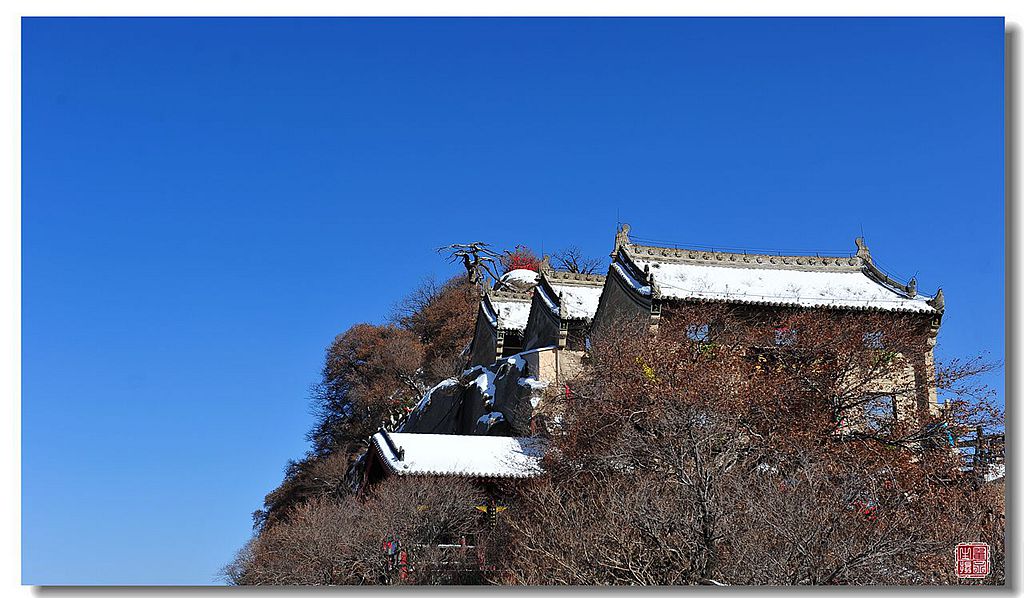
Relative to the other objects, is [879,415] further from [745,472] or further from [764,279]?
[764,279]

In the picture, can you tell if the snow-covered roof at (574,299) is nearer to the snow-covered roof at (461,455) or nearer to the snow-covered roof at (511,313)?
the snow-covered roof at (511,313)

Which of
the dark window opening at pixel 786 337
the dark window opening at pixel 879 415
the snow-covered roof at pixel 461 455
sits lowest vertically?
the snow-covered roof at pixel 461 455

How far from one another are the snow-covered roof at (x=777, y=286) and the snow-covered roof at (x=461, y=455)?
758 centimetres

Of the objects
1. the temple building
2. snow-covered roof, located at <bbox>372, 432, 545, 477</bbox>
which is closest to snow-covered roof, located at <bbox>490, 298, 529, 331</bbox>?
the temple building

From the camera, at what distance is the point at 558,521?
52.5 ft

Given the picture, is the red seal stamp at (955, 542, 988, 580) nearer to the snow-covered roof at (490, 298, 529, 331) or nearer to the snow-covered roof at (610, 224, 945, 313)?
the snow-covered roof at (610, 224, 945, 313)

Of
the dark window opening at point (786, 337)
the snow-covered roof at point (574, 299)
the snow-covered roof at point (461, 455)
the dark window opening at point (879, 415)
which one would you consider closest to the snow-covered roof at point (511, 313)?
the snow-covered roof at point (574, 299)

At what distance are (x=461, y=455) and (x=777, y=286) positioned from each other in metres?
13.9

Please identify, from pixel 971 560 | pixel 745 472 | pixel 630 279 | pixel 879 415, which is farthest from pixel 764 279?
pixel 971 560

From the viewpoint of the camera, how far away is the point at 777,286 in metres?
32.8

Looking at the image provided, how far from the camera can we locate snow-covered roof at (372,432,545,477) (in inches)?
881

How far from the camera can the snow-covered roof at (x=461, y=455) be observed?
73.4 feet
